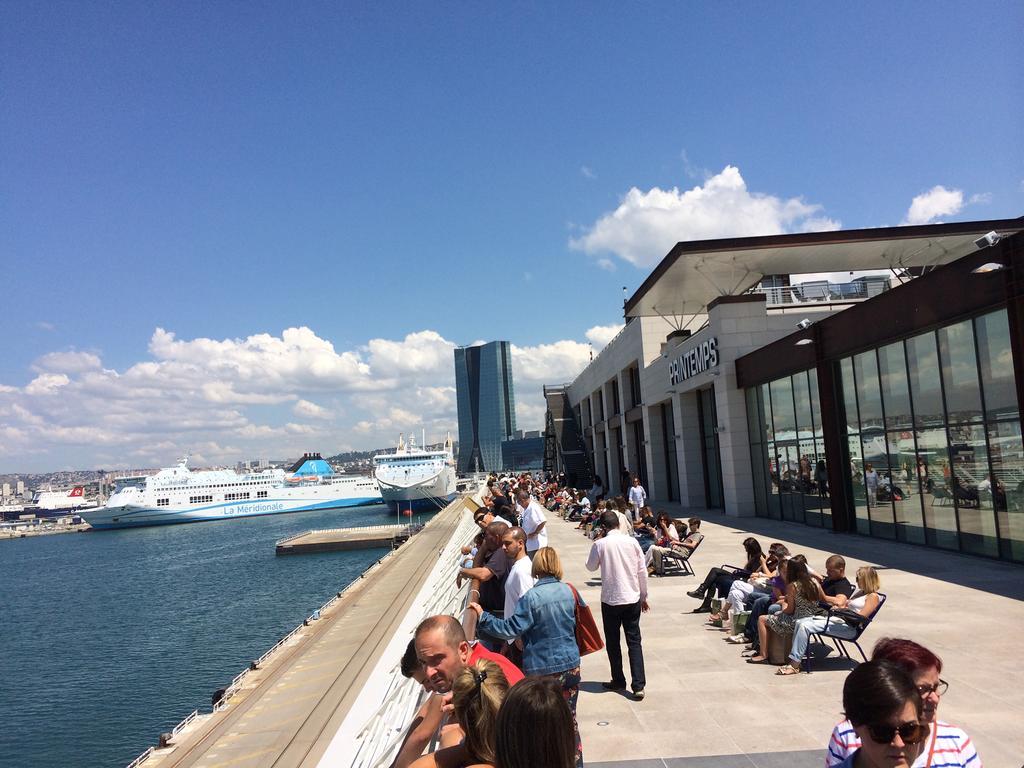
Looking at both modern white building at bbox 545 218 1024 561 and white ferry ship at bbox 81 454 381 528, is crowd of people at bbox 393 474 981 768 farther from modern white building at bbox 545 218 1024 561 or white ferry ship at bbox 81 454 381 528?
white ferry ship at bbox 81 454 381 528

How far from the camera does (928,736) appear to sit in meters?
2.34

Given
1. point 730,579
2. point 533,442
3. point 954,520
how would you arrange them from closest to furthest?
point 730,579 < point 954,520 < point 533,442

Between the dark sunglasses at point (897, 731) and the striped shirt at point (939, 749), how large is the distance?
0.84 ft

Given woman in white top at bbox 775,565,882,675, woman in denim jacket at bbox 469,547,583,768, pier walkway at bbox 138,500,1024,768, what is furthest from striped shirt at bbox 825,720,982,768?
woman in white top at bbox 775,565,882,675

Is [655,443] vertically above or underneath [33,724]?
above

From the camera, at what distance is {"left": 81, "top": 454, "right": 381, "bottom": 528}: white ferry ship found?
102m

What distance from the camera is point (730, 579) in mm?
8805

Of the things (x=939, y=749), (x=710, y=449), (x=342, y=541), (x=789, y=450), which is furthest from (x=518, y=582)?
(x=342, y=541)

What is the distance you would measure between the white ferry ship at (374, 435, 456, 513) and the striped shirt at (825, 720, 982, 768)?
8067 cm

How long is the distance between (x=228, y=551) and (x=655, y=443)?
44.4 metres

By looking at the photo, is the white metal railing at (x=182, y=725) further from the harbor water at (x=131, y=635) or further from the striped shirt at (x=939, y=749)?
the striped shirt at (x=939, y=749)

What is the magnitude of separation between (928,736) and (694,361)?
2105 cm

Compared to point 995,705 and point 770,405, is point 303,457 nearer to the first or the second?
point 770,405

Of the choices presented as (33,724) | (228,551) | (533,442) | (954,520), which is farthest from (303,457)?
(954,520)
